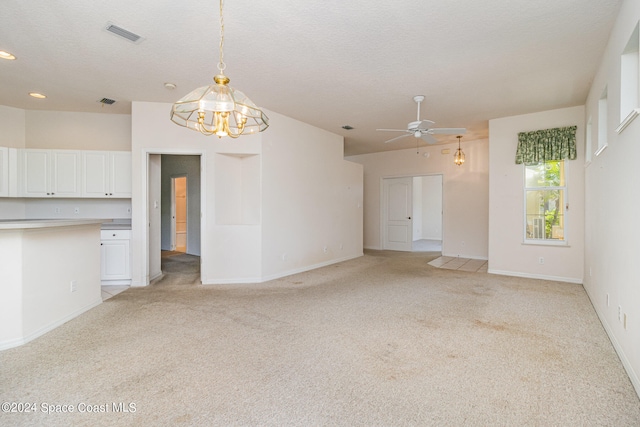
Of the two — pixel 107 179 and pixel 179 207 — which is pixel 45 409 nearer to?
pixel 107 179

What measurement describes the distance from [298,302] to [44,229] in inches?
105

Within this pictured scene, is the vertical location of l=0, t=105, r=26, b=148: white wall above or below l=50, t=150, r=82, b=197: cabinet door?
above

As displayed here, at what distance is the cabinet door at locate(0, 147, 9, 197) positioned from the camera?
4594mm

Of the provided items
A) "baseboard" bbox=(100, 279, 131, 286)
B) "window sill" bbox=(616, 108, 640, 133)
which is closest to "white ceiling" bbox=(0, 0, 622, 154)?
"window sill" bbox=(616, 108, 640, 133)

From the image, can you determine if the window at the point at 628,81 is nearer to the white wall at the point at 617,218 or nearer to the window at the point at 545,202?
the white wall at the point at 617,218

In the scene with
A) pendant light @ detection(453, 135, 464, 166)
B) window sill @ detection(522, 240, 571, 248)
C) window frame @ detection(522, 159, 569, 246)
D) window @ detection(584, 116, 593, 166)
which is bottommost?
window sill @ detection(522, 240, 571, 248)

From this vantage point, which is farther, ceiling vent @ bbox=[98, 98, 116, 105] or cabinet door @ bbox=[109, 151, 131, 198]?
cabinet door @ bbox=[109, 151, 131, 198]

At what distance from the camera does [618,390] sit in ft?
6.61

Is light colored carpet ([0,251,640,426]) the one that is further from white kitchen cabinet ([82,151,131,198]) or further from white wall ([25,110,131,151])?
white wall ([25,110,131,151])

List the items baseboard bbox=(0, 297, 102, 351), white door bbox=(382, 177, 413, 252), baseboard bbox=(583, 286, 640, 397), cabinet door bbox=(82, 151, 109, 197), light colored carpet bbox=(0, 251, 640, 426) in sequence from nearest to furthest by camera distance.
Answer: light colored carpet bbox=(0, 251, 640, 426) < baseboard bbox=(583, 286, 640, 397) < baseboard bbox=(0, 297, 102, 351) < cabinet door bbox=(82, 151, 109, 197) < white door bbox=(382, 177, 413, 252)

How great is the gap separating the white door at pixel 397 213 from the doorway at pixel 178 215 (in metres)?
5.52

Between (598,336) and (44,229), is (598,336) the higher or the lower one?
the lower one

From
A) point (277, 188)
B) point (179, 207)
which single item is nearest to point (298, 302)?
point (277, 188)

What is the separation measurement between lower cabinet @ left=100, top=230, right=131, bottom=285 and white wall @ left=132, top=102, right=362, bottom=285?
0.46ft
